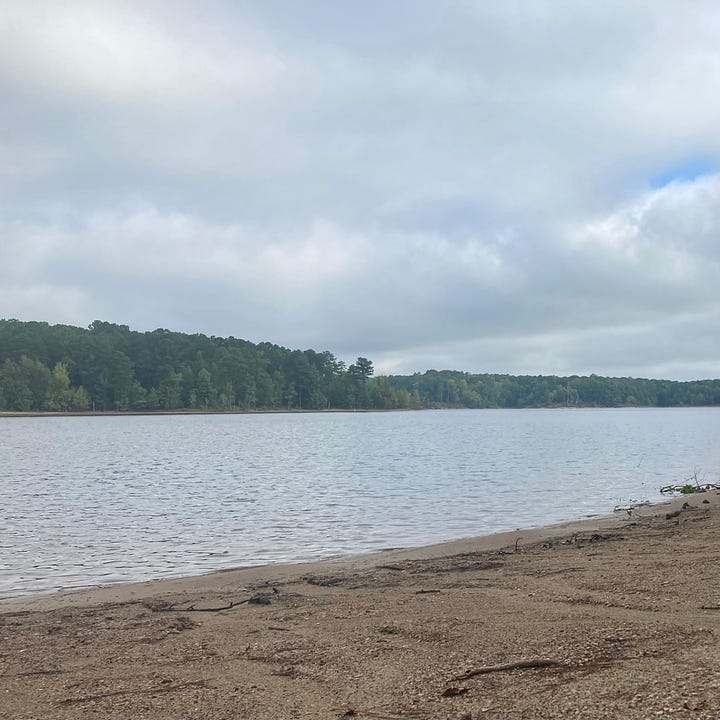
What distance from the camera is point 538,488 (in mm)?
28031

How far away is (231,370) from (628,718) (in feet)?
603

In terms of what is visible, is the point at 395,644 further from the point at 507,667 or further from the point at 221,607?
the point at 221,607

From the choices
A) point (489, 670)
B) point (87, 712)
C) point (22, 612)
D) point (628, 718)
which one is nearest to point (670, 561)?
point (489, 670)

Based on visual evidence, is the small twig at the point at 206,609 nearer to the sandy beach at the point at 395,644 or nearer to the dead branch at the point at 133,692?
the sandy beach at the point at 395,644

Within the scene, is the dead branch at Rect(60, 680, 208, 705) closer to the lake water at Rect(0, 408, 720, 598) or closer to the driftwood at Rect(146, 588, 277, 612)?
the driftwood at Rect(146, 588, 277, 612)

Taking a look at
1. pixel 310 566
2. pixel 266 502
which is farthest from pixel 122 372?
pixel 310 566

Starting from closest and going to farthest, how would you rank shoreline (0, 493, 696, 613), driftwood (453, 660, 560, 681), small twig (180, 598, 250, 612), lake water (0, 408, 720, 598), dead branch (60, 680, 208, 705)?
driftwood (453, 660, 560, 681) → dead branch (60, 680, 208, 705) → small twig (180, 598, 250, 612) → shoreline (0, 493, 696, 613) → lake water (0, 408, 720, 598)

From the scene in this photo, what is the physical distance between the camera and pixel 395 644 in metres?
6.93

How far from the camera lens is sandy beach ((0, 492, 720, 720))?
5.20m

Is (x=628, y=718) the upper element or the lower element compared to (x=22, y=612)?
upper

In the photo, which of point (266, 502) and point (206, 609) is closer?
point (206, 609)

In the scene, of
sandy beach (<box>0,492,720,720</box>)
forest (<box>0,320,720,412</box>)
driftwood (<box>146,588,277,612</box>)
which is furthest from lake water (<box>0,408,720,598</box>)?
forest (<box>0,320,720,412</box>)

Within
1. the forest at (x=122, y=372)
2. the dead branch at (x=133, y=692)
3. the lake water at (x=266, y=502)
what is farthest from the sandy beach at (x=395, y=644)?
the forest at (x=122, y=372)

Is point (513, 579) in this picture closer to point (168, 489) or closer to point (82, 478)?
point (168, 489)
